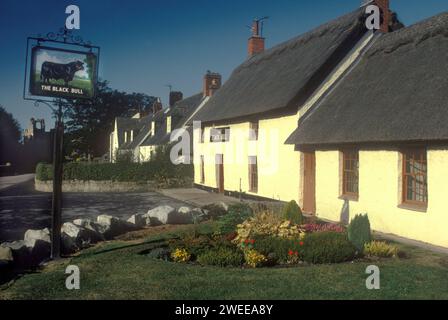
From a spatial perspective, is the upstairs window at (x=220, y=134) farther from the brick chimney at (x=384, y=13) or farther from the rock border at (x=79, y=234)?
the brick chimney at (x=384, y=13)

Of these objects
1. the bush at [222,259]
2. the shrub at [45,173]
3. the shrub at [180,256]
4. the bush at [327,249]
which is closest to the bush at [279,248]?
the bush at [327,249]

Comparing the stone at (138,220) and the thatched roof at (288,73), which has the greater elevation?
the thatched roof at (288,73)

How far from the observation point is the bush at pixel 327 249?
9.55m

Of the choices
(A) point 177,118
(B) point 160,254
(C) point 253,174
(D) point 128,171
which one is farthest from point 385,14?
(A) point 177,118

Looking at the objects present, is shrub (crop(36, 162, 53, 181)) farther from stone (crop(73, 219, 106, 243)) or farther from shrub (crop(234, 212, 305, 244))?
shrub (crop(234, 212, 305, 244))

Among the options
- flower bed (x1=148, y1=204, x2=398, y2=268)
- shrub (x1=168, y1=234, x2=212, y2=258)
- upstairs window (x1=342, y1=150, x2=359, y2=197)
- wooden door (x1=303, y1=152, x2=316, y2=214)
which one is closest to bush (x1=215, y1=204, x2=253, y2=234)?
flower bed (x1=148, y1=204, x2=398, y2=268)

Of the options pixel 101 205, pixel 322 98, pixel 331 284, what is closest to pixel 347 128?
pixel 322 98

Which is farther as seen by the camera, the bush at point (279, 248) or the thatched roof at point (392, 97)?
the thatched roof at point (392, 97)

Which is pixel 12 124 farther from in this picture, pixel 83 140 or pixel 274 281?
pixel 274 281

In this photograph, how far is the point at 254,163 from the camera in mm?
21719

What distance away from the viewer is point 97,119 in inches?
3125

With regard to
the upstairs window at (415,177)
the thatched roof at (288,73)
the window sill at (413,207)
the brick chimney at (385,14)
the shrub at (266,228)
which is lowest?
the shrub at (266,228)

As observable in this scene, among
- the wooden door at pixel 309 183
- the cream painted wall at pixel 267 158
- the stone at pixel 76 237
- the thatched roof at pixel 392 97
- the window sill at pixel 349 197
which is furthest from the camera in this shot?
the cream painted wall at pixel 267 158

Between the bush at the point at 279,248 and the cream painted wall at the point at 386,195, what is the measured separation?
13.5ft
